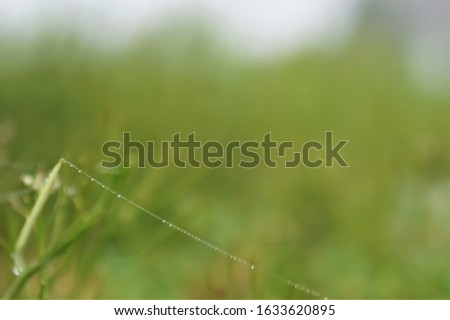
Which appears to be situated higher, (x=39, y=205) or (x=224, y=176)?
(x=224, y=176)

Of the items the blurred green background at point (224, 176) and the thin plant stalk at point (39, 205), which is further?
the blurred green background at point (224, 176)

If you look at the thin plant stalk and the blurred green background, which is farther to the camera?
the blurred green background

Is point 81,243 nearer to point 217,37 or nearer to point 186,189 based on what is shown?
point 186,189

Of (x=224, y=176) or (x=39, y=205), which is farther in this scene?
(x=224, y=176)

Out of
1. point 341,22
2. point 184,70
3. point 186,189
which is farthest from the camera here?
point 341,22

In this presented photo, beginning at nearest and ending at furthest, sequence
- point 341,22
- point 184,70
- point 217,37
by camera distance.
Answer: point 184,70 → point 217,37 → point 341,22
